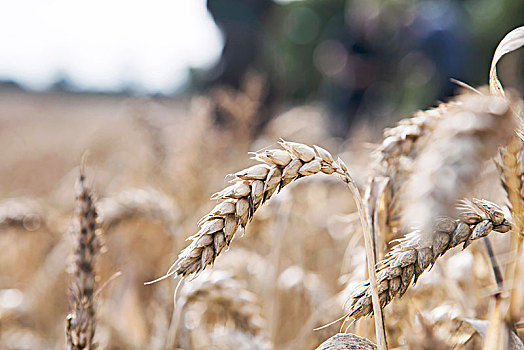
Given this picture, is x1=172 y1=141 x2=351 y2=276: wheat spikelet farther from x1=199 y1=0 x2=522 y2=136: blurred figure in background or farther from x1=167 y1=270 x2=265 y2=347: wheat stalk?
x1=199 y1=0 x2=522 y2=136: blurred figure in background

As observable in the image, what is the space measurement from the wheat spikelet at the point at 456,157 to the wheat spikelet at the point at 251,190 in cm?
15

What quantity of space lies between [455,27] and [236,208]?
6.47 meters

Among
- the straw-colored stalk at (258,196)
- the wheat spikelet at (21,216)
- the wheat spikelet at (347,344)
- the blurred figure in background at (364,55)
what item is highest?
the blurred figure in background at (364,55)

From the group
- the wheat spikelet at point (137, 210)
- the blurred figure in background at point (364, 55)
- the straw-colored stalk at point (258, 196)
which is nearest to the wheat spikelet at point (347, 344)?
the straw-colored stalk at point (258, 196)

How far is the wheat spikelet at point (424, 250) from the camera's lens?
1.53 feet

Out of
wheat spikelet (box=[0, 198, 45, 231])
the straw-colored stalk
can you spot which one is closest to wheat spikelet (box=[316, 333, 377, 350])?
A: the straw-colored stalk

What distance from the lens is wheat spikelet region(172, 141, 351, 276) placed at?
1.52 ft

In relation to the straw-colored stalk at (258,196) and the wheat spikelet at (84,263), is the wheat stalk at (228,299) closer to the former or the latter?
the wheat spikelet at (84,263)

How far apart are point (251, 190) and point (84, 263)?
0.91 ft

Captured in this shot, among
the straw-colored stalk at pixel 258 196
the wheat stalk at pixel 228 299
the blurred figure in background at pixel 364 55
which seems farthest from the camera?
the blurred figure in background at pixel 364 55

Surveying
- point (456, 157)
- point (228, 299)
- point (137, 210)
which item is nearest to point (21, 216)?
point (137, 210)

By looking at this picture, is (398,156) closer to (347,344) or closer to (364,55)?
(347,344)

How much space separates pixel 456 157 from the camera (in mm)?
294

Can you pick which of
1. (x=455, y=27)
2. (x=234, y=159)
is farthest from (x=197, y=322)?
(x=455, y=27)
